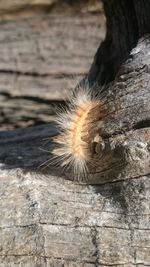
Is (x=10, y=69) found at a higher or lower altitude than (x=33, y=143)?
higher

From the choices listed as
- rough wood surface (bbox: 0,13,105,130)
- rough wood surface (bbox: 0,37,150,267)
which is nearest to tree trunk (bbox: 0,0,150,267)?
rough wood surface (bbox: 0,37,150,267)

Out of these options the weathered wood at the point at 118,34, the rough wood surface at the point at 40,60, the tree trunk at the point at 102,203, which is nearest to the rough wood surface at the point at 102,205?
the tree trunk at the point at 102,203

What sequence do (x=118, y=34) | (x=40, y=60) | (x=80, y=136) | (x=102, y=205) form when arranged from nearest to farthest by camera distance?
(x=102, y=205)
(x=80, y=136)
(x=118, y=34)
(x=40, y=60)

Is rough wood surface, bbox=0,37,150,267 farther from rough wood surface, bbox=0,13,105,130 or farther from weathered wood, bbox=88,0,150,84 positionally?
rough wood surface, bbox=0,13,105,130

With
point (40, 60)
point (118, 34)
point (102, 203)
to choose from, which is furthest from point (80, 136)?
point (40, 60)

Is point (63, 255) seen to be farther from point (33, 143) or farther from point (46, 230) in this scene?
point (33, 143)

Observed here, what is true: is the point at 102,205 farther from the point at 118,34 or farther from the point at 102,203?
the point at 118,34

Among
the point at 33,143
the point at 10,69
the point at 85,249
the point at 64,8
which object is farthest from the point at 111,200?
the point at 64,8
